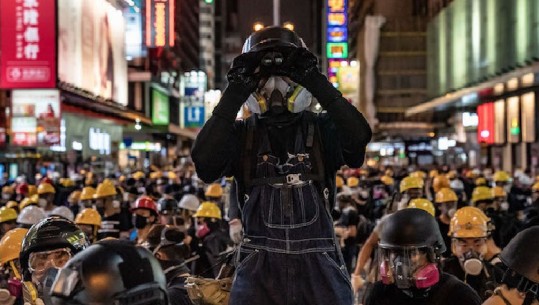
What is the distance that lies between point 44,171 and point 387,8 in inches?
2365

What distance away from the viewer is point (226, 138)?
3846 mm

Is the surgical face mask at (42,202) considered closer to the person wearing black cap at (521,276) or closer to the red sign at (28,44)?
the person wearing black cap at (521,276)

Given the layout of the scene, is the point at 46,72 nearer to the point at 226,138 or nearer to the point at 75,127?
the point at 75,127

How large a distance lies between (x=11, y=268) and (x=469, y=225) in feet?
12.5

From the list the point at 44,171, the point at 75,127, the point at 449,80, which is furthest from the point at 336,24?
the point at 44,171

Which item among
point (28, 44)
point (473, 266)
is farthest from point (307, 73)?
point (28, 44)

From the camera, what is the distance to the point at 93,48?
37656 mm

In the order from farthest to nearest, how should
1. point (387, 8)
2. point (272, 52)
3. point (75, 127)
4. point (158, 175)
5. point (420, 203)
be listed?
point (387, 8)
point (75, 127)
point (158, 175)
point (420, 203)
point (272, 52)

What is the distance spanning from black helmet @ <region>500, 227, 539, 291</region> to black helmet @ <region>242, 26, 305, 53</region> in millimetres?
1326

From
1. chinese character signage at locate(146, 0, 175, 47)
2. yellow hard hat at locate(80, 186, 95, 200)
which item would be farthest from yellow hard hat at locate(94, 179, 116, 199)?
chinese character signage at locate(146, 0, 175, 47)

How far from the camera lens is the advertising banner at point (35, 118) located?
89.4ft

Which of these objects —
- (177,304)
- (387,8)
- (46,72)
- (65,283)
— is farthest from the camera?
(387,8)

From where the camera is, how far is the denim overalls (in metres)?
3.79

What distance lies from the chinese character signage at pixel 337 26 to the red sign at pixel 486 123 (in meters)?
14.1
